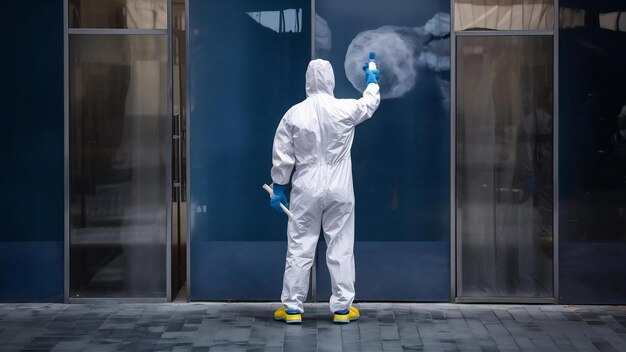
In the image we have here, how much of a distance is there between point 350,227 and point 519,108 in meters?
1.83

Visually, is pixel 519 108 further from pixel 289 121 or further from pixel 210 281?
pixel 210 281

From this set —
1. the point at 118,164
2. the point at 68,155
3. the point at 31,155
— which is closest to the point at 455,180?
the point at 118,164

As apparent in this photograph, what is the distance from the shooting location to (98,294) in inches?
353

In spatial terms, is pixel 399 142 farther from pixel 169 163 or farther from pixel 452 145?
pixel 169 163

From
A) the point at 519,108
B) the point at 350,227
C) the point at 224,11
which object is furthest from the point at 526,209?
the point at 224,11

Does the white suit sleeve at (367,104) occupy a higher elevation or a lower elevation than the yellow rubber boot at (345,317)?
higher

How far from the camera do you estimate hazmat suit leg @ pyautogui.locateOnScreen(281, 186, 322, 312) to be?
812 cm

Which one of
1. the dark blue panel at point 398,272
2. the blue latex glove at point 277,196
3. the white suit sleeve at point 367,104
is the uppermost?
the white suit sleeve at point 367,104

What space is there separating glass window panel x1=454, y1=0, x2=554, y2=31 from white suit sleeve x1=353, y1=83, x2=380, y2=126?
1087mm

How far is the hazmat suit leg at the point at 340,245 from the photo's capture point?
810 cm

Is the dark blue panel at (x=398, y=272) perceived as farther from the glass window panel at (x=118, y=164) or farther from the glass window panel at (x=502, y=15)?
the glass window panel at (x=502, y=15)

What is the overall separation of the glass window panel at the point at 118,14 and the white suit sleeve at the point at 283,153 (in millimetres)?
1567

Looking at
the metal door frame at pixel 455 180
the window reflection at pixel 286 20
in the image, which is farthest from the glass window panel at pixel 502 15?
the window reflection at pixel 286 20

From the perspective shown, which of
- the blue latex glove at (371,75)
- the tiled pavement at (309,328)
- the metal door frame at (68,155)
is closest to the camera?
the tiled pavement at (309,328)
